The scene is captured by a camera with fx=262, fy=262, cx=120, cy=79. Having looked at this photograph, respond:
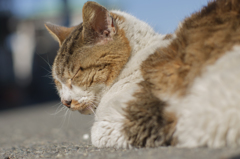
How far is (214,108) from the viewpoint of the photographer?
150 centimetres

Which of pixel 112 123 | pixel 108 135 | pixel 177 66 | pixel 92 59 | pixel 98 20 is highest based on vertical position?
pixel 98 20

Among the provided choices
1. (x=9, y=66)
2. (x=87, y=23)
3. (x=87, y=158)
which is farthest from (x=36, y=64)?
(x=87, y=158)

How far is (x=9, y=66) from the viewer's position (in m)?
10.9

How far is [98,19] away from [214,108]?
4.30 ft

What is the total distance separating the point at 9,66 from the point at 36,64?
3.57 ft

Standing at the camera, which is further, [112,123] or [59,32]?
[59,32]

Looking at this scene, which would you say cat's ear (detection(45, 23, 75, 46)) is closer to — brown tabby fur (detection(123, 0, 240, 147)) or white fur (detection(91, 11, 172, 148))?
white fur (detection(91, 11, 172, 148))

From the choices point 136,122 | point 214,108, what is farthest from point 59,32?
point 214,108

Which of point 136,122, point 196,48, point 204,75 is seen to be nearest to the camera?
point 204,75

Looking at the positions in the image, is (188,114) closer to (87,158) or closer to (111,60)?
(87,158)

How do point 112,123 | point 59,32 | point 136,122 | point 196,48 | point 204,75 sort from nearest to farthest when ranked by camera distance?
1. point 204,75
2. point 196,48
3. point 136,122
4. point 112,123
5. point 59,32

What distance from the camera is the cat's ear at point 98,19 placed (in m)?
2.26

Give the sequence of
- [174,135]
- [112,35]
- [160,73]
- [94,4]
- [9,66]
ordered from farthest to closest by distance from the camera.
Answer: [9,66] < [112,35] < [94,4] < [160,73] < [174,135]

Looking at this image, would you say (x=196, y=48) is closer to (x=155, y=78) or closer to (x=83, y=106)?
(x=155, y=78)
